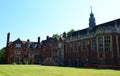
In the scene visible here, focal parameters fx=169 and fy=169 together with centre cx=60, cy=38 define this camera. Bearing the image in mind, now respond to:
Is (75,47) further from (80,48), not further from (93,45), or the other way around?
(93,45)

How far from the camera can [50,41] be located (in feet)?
220

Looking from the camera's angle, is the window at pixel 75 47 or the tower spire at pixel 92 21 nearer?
the window at pixel 75 47

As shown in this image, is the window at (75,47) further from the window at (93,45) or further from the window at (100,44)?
the window at (100,44)

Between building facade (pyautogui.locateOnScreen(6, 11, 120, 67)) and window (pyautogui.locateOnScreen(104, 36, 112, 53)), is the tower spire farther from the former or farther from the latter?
window (pyautogui.locateOnScreen(104, 36, 112, 53))

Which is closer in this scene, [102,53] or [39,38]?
[102,53]

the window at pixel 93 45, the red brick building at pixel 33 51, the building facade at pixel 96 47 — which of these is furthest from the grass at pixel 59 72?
the red brick building at pixel 33 51

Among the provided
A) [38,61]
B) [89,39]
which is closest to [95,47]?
[89,39]

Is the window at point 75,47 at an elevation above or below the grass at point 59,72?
above

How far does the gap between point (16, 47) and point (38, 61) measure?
36.8 feet

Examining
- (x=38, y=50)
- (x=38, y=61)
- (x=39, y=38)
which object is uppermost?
(x=39, y=38)

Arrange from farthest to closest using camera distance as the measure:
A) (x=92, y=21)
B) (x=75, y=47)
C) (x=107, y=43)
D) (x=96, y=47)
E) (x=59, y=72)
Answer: (x=92, y=21), (x=75, y=47), (x=96, y=47), (x=107, y=43), (x=59, y=72)

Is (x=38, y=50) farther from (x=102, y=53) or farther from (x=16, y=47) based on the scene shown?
(x=102, y=53)

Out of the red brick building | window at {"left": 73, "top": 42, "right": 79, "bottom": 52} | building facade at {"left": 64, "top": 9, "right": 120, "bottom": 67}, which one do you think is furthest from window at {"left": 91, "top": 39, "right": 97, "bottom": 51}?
the red brick building

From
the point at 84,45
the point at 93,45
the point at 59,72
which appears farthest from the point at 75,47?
the point at 59,72
